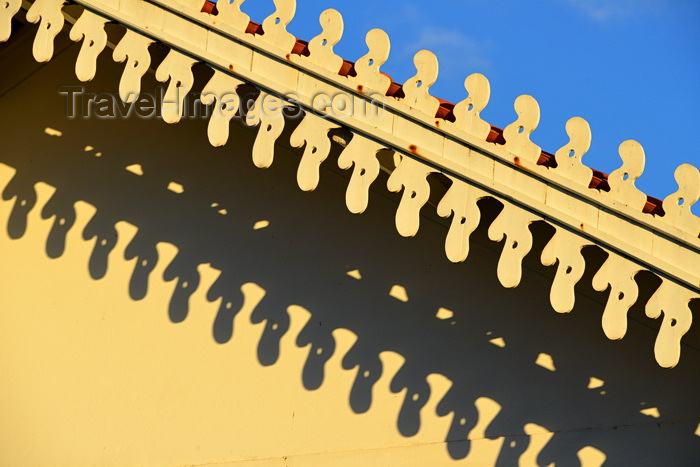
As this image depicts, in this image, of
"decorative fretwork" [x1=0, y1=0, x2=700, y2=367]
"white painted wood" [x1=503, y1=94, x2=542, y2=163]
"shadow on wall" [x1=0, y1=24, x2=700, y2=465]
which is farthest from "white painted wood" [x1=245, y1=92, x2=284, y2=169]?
"white painted wood" [x1=503, y1=94, x2=542, y2=163]

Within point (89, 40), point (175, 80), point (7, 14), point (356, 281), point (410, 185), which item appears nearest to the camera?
point (410, 185)

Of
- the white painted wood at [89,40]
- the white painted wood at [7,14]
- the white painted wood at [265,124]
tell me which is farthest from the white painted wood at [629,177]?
the white painted wood at [7,14]

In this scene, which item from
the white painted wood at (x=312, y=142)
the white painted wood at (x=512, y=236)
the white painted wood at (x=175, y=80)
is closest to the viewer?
the white painted wood at (x=512, y=236)

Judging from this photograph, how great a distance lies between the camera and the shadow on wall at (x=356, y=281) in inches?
210

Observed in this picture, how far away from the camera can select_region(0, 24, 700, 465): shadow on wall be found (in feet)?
17.5

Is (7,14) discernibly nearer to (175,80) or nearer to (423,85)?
(175,80)

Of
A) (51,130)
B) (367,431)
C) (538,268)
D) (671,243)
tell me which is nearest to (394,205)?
(538,268)

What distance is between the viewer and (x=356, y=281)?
18.5 feet

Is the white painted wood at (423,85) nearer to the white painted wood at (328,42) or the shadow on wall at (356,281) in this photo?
the white painted wood at (328,42)

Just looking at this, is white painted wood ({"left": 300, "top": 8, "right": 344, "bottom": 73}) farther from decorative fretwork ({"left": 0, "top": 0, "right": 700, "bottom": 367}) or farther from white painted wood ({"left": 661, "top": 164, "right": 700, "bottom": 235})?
white painted wood ({"left": 661, "top": 164, "right": 700, "bottom": 235})

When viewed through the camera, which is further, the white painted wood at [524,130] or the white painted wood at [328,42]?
the white painted wood at [328,42]

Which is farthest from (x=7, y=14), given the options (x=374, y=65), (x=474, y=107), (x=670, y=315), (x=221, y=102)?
(x=670, y=315)

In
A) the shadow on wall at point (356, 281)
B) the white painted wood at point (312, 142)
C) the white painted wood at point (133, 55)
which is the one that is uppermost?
the white painted wood at point (133, 55)

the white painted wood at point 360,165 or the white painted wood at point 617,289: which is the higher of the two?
the white painted wood at point 360,165
